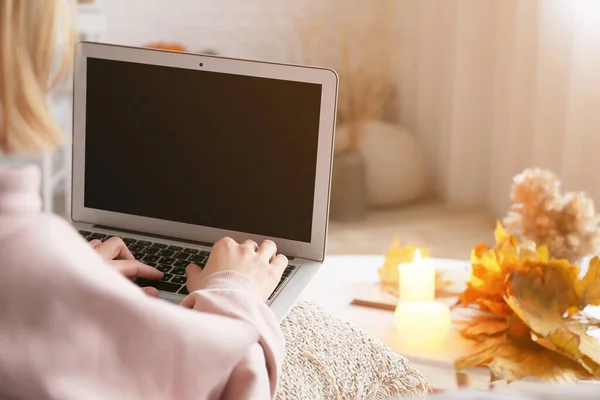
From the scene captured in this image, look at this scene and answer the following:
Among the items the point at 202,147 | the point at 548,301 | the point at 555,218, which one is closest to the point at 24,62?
the point at 202,147

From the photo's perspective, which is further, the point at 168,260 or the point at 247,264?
the point at 168,260

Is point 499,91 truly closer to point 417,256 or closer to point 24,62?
point 417,256

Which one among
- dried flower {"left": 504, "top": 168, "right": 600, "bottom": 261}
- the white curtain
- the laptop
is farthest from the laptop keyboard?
the white curtain

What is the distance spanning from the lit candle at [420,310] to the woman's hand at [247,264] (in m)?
0.34

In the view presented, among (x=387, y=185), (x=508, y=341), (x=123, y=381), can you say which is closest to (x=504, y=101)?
(x=387, y=185)

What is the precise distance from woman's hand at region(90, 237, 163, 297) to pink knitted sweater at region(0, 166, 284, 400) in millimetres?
373

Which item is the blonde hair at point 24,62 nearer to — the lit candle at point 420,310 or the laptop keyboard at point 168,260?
the laptop keyboard at point 168,260

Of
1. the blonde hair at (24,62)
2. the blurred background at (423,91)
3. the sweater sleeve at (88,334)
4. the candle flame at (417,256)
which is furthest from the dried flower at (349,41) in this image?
the sweater sleeve at (88,334)

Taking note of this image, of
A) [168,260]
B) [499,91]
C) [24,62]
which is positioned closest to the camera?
[24,62]

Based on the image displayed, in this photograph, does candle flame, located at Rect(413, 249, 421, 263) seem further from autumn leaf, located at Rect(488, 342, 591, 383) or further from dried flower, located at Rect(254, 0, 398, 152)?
dried flower, located at Rect(254, 0, 398, 152)

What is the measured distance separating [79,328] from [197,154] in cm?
61

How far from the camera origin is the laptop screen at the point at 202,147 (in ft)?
3.62

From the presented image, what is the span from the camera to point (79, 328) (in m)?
0.56

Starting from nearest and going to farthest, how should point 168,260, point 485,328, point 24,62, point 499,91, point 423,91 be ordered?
→ point 24,62, point 168,260, point 485,328, point 499,91, point 423,91
